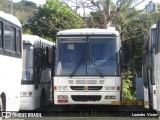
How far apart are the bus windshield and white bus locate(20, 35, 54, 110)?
957mm

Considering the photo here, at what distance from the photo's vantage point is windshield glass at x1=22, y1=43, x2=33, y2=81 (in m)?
16.5

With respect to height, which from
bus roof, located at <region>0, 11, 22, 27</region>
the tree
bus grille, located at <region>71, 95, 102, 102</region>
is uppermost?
the tree

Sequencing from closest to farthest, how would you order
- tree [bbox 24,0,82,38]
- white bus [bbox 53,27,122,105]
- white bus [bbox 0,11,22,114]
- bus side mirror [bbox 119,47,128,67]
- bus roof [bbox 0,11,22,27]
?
1. white bus [bbox 0,11,22,114]
2. bus roof [bbox 0,11,22,27]
3. white bus [bbox 53,27,122,105]
4. bus side mirror [bbox 119,47,128,67]
5. tree [bbox 24,0,82,38]

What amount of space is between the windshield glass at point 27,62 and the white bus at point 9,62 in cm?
253

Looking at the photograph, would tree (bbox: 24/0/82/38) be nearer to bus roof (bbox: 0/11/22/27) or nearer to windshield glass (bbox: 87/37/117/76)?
windshield glass (bbox: 87/37/117/76)

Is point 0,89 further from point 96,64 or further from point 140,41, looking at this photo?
point 140,41

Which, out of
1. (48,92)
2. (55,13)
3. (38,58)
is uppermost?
(55,13)

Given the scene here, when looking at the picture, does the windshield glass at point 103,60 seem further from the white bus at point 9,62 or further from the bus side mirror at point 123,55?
the white bus at point 9,62

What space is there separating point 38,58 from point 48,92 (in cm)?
291

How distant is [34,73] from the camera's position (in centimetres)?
1670

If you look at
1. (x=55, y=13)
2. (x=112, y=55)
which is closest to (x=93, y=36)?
(x=112, y=55)

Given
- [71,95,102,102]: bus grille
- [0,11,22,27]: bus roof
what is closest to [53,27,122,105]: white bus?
[71,95,102,102]: bus grille

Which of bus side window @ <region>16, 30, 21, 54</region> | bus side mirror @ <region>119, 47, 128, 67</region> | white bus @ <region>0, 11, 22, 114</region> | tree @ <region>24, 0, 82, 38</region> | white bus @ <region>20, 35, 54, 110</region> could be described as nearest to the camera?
white bus @ <region>0, 11, 22, 114</region>

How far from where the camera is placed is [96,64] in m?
16.6
